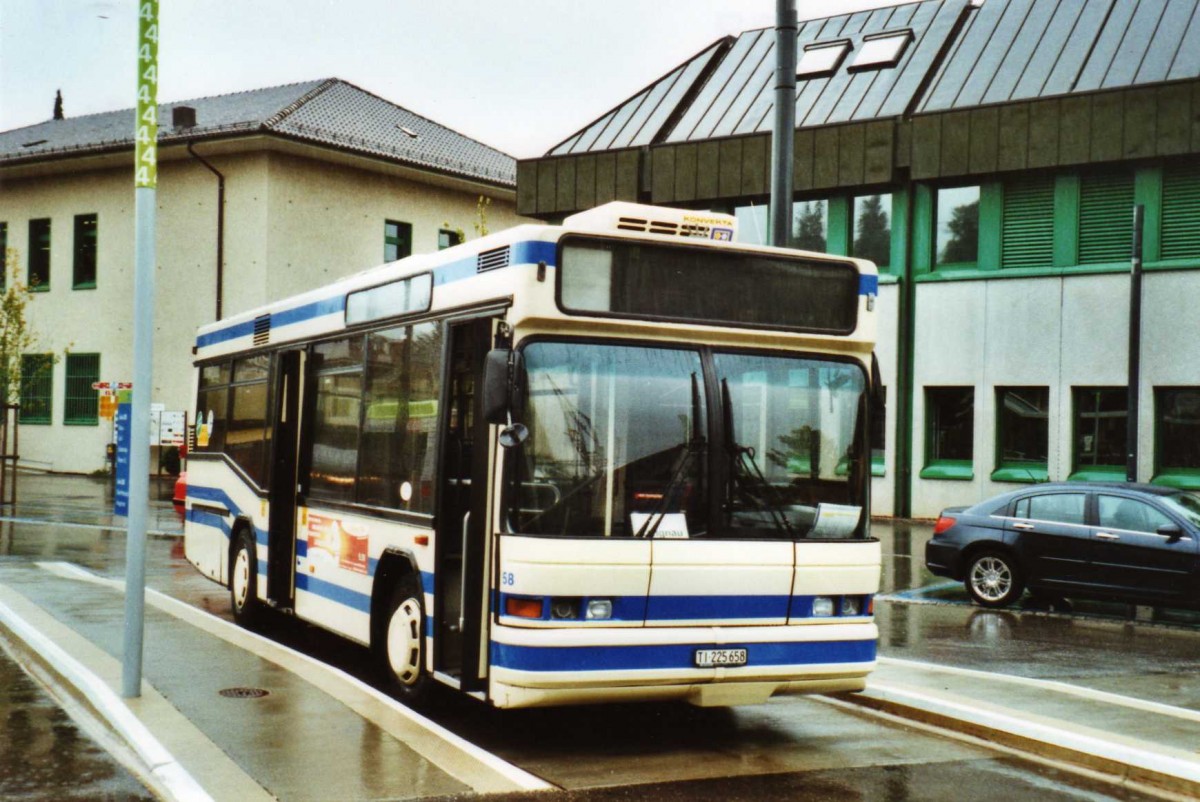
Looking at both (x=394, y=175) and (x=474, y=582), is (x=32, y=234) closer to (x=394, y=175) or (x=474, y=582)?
(x=394, y=175)

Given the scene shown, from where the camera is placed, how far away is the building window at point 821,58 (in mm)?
31484

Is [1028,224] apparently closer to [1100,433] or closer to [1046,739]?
[1100,433]

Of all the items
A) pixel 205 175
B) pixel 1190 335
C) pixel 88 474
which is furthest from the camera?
pixel 88 474

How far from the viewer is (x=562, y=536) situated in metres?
7.29

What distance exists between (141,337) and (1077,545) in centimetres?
1125

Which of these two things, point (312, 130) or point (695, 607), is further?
point (312, 130)

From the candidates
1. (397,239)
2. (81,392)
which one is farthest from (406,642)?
(81,392)

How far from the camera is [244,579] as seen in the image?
497 inches

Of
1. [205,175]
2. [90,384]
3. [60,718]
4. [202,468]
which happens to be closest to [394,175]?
[205,175]

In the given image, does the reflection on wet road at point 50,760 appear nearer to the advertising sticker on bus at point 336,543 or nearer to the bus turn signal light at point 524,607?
the bus turn signal light at point 524,607

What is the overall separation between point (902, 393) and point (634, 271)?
2192cm

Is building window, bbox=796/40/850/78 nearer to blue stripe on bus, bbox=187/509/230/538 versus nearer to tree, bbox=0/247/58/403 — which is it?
tree, bbox=0/247/58/403

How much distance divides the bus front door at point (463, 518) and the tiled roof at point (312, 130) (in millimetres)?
31522

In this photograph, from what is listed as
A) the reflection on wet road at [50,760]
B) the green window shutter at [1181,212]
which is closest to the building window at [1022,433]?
the green window shutter at [1181,212]
